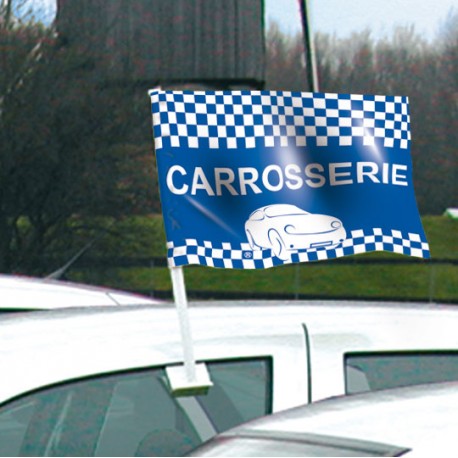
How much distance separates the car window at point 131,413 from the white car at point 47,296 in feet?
3.97

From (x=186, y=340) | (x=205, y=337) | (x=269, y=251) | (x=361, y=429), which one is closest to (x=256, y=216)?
(x=269, y=251)

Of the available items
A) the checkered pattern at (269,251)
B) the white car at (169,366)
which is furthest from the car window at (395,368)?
the checkered pattern at (269,251)

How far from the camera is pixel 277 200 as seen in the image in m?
3.53

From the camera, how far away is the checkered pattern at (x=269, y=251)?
345 centimetres

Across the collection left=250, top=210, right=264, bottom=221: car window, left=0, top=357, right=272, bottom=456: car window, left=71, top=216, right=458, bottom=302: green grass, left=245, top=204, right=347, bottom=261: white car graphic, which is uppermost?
left=250, top=210, right=264, bottom=221: car window

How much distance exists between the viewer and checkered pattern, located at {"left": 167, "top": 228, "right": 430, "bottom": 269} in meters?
3.45

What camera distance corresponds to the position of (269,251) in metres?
3.57

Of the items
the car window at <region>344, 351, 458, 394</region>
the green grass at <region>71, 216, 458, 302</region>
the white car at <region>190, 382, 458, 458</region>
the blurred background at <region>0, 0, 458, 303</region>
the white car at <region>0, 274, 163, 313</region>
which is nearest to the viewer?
the white car at <region>190, 382, 458, 458</region>

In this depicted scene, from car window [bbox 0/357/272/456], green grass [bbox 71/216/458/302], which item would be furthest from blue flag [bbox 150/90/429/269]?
green grass [bbox 71/216/458/302]

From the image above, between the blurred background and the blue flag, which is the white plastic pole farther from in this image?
the blurred background

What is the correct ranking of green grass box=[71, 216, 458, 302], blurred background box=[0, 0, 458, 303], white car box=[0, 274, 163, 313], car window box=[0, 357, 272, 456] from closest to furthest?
1. car window box=[0, 357, 272, 456]
2. white car box=[0, 274, 163, 313]
3. blurred background box=[0, 0, 458, 303]
4. green grass box=[71, 216, 458, 302]

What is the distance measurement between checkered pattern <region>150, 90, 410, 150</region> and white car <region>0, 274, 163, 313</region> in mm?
908

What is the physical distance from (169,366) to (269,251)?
0.64 m

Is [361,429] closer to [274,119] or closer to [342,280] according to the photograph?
[274,119]
